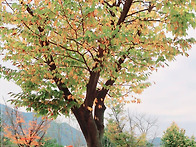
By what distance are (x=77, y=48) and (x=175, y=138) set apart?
32.7 feet

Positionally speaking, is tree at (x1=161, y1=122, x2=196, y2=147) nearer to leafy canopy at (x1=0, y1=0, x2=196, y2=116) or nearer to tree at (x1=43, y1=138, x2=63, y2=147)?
tree at (x1=43, y1=138, x2=63, y2=147)

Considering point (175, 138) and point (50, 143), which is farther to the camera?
point (50, 143)

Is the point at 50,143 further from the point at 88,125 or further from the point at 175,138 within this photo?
the point at 88,125

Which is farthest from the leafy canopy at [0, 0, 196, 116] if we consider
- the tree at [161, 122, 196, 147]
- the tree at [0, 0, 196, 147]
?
the tree at [161, 122, 196, 147]

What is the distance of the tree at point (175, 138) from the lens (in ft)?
42.0

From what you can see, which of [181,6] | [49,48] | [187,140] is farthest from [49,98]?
[187,140]

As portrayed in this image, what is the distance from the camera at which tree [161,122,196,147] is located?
1280 centimetres

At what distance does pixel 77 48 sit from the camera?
5406 mm

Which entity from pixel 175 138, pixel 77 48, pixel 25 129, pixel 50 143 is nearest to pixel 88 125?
pixel 77 48

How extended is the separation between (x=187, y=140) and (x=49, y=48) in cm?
1071

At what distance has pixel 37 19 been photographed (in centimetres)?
517

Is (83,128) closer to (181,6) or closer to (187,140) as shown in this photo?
(181,6)

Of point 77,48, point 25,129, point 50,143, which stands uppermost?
point 77,48

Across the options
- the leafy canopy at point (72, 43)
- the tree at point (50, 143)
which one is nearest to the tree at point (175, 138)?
the tree at point (50, 143)
